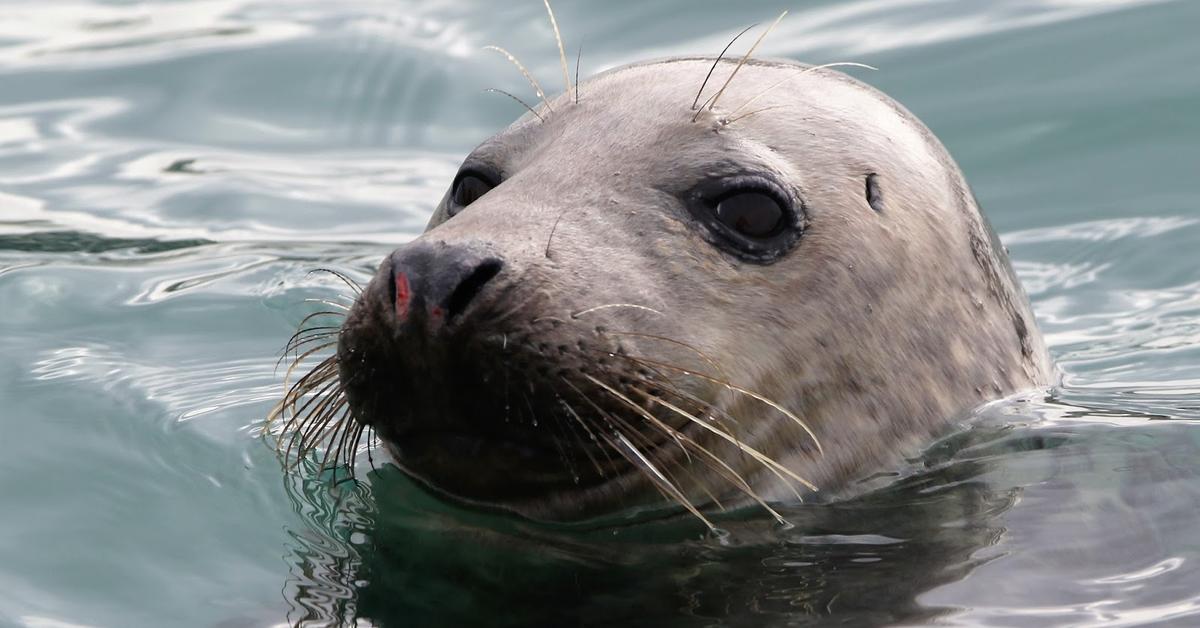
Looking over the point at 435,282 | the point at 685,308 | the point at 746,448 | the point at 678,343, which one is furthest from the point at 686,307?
the point at 435,282

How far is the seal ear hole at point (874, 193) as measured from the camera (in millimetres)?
4258

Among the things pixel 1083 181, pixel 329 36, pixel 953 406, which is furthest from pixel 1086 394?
pixel 329 36

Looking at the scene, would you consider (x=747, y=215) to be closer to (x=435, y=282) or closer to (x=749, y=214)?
(x=749, y=214)

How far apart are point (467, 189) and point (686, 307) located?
905 mm

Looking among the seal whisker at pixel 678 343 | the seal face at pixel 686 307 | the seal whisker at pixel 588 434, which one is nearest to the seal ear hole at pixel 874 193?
the seal face at pixel 686 307

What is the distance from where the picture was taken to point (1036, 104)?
8.30m

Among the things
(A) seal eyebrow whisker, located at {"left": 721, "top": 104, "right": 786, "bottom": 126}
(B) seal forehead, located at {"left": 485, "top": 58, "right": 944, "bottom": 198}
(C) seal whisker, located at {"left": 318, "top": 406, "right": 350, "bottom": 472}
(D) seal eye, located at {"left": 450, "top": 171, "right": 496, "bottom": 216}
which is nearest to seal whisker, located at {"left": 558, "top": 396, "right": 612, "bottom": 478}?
(C) seal whisker, located at {"left": 318, "top": 406, "right": 350, "bottom": 472}

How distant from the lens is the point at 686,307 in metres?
3.83

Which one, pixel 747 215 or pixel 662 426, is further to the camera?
pixel 747 215

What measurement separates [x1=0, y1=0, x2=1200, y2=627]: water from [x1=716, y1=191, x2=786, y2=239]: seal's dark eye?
2.06 feet

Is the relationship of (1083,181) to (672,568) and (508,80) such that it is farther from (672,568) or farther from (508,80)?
(672,568)

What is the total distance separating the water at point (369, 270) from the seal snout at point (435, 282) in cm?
60

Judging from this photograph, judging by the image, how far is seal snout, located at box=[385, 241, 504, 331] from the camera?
336cm

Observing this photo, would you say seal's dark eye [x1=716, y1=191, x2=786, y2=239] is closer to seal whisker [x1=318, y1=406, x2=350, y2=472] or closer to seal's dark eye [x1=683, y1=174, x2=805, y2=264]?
seal's dark eye [x1=683, y1=174, x2=805, y2=264]
